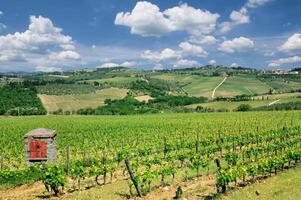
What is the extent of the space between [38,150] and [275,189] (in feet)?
50.2

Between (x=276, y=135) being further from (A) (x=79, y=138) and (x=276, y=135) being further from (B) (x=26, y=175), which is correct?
(B) (x=26, y=175)

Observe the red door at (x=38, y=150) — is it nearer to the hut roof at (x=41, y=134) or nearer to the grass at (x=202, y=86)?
the hut roof at (x=41, y=134)

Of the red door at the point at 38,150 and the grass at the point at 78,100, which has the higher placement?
the red door at the point at 38,150

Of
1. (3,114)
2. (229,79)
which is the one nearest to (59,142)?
(3,114)

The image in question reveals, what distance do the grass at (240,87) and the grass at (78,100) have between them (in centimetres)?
4160

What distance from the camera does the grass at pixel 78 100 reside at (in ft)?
375

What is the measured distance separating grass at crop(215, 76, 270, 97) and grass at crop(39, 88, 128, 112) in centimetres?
4160

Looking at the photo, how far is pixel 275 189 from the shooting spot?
52.2ft

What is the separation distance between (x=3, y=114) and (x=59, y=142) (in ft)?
232

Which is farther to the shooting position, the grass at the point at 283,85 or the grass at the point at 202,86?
the grass at the point at 202,86

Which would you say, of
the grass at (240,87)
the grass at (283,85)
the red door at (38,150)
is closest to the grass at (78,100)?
the grass at (240,87)

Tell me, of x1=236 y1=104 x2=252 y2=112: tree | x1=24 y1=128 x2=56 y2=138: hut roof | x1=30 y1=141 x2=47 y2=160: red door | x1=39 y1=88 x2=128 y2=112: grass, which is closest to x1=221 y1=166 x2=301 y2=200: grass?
x1=30 y1=141 x2=47 y2=160: red door

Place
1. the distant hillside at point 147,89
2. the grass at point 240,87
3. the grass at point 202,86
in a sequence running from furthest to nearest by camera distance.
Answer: the grass at point 202,86, the grass at point 240,87, the distant hillside at point 147,89

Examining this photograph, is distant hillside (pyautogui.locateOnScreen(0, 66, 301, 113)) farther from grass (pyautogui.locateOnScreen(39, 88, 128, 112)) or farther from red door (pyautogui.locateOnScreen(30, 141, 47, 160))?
red door (pyautogui.locateOnScreen(30, 141, 47, 160))
